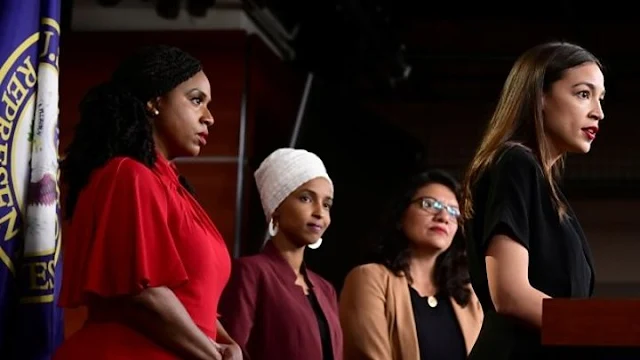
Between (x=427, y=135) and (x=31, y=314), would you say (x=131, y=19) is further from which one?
(x=31, y=314)

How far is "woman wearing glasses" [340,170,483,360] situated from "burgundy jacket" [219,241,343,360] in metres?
0.20

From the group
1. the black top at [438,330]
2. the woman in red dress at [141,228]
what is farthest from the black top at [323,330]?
the woman in red dress at [141,228]

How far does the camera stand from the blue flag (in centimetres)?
257

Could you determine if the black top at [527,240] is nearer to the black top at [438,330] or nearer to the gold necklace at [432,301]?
the black top at [438,330]

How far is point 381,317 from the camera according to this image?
3.76 meters

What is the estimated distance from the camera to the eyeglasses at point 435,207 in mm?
4023

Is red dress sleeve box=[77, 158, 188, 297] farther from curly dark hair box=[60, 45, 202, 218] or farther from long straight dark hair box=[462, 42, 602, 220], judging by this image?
long straight dark hair box=[462, 42, 602, 220]

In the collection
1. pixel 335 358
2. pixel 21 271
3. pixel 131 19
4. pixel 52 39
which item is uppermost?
pixel 131 19

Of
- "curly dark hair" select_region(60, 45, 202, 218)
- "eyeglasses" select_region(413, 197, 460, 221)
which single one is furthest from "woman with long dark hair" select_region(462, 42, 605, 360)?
"eyeglasses" select_region(413, 197, 460, 221)

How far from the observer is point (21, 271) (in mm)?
2598

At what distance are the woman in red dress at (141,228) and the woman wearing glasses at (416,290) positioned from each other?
46.8 inches

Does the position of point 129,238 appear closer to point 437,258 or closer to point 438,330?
point 438,330

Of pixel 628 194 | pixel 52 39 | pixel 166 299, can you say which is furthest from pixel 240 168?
pixel 166 299

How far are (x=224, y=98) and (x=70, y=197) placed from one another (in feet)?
10.7
